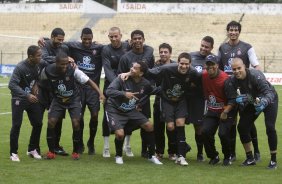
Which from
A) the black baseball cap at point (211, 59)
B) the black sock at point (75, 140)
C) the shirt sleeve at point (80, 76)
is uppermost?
the black baseball cap at point (211, 59)

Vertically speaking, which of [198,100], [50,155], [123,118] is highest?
[198,100]

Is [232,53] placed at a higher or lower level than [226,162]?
higher

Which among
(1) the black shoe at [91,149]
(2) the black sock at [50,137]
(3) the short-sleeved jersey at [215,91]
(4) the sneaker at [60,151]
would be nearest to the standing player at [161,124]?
(3) the short-sleeved jersey at [215,91]

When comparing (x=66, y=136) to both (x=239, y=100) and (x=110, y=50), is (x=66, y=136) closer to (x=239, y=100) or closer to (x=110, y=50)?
(x=110, y=50)

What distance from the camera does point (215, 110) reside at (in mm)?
9445

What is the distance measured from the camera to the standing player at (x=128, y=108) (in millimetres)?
9484

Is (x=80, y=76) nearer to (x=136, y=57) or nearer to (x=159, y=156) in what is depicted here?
(x=136, y=57)

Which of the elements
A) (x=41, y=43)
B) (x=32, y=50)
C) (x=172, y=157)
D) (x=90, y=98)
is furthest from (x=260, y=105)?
(x=41, y=43)

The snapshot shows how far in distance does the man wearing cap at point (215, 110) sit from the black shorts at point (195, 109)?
0.23 m

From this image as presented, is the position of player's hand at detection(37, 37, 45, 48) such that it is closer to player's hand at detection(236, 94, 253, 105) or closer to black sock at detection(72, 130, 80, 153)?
black sock at detection(72, 130, 80, 153)

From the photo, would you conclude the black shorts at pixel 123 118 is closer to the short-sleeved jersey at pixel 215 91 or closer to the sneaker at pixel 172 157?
the sneaker at pixel 172 157

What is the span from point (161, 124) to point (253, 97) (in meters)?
1.92

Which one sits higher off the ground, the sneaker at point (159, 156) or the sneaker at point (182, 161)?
the sneaker at point (182, 161)

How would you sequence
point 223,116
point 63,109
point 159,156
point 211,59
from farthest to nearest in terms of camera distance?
1. point 159,156
2. point 63,109
3. point 223,116
4. point 211,59
